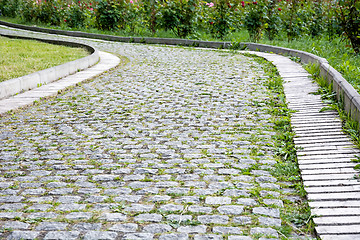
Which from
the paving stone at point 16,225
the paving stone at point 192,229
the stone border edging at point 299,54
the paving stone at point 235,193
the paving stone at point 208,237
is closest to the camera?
the paving stone at point 208,237

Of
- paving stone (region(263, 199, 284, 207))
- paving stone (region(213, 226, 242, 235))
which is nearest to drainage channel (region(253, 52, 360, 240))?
paving stone (region(263, 199, 284, 207))

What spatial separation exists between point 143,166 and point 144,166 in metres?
0.01

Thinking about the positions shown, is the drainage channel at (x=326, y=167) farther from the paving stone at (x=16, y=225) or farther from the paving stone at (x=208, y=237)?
the paving stone at (x=16, y=225)

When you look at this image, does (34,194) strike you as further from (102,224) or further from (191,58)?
(191,58)

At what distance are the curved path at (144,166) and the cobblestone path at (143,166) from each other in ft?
0.03

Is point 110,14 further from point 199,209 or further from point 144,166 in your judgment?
point 199,209

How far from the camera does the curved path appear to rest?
3279 millimetres

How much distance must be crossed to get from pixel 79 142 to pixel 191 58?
7.54 metres

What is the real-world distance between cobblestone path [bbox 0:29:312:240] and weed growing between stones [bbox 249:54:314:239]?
0.06 m

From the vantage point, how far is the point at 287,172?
4.20 meters

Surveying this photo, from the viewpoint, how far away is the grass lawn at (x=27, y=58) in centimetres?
908

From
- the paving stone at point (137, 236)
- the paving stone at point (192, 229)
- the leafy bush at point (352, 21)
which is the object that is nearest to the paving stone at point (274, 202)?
the paving stone at point (192, 229)

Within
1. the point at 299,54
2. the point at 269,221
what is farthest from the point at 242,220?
the point at 299,54

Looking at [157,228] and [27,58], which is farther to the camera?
[27,58]
